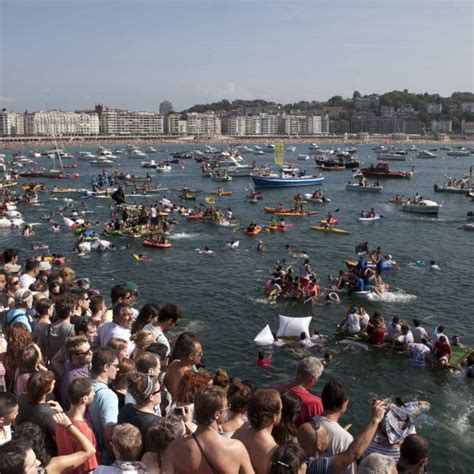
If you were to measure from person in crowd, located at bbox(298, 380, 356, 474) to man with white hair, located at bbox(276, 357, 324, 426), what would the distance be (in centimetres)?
35

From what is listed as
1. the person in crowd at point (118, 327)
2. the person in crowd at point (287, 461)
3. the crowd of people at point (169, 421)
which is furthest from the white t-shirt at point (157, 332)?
the person in crowd at point (287, 461)

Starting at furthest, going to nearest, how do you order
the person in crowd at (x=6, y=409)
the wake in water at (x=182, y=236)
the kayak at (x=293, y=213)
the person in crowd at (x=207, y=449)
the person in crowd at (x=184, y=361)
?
the kayak at (x=293, y=213)
the wake in water at (x=182, y=236)
the person in crowd at (x=184, y=361)
the person in crowd at (x=6, y=409)
the person in crowd at (x=207, y=449)

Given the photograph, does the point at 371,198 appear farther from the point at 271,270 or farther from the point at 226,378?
the point at 226,378

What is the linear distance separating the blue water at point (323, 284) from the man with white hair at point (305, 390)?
8814mm

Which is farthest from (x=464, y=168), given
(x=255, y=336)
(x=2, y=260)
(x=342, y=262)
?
(x=2, y=260)

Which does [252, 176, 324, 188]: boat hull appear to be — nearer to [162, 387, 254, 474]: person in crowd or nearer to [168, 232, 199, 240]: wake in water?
[168, 232, 199, 240]: wake in water

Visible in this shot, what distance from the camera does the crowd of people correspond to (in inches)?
224

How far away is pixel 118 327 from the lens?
9.92 meters

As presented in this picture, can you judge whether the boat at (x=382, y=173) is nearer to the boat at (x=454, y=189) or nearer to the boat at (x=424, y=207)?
the boat at (x=454, y=189)

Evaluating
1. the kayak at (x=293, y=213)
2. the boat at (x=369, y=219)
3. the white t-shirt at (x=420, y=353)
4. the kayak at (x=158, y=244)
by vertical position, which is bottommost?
the white t-shirt at (x=420, y=353)

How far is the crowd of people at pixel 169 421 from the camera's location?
5688 mm

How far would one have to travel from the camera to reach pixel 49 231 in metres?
47.4

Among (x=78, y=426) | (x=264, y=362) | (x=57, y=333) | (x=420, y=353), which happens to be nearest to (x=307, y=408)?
(x=78, y=426)

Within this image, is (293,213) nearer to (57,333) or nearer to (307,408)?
(57,333)
